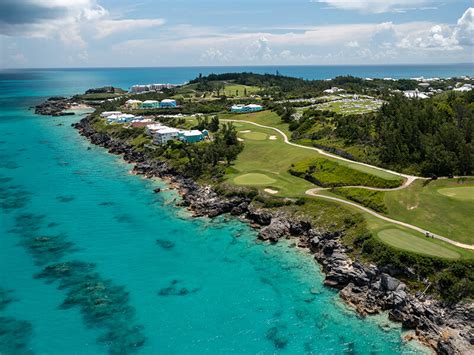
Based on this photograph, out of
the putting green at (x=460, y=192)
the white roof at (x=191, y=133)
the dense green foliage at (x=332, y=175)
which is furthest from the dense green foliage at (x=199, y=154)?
the putting green at (x=460, y=192)

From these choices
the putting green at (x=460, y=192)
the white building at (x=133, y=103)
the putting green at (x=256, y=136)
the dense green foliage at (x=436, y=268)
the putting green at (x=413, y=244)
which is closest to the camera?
the dense green foliage at (x=436, y=268)

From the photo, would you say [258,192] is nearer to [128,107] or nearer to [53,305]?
[53,305]

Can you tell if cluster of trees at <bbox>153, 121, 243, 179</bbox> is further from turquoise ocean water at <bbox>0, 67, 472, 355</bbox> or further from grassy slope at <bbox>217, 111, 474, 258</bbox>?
turquoise ocean water at <bbox>0, 67, 472, 355</bbox>

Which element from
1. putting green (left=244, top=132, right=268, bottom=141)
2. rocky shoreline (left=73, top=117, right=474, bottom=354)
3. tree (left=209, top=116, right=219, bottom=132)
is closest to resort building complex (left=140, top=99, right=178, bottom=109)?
tree (left=209, top=116, right=219, bottom=132)

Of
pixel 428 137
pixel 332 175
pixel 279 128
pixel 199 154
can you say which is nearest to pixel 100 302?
pixel 332 175

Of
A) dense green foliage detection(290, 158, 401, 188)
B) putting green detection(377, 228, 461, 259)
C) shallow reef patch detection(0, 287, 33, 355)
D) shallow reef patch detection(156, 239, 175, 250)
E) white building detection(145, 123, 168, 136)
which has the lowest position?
shallow reef patch detection(0, 287, 33, 355)

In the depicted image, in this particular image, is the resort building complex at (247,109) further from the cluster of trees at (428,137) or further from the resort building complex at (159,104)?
the cluster of trees at (428,137)

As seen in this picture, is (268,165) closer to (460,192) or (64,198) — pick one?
(460,192)
